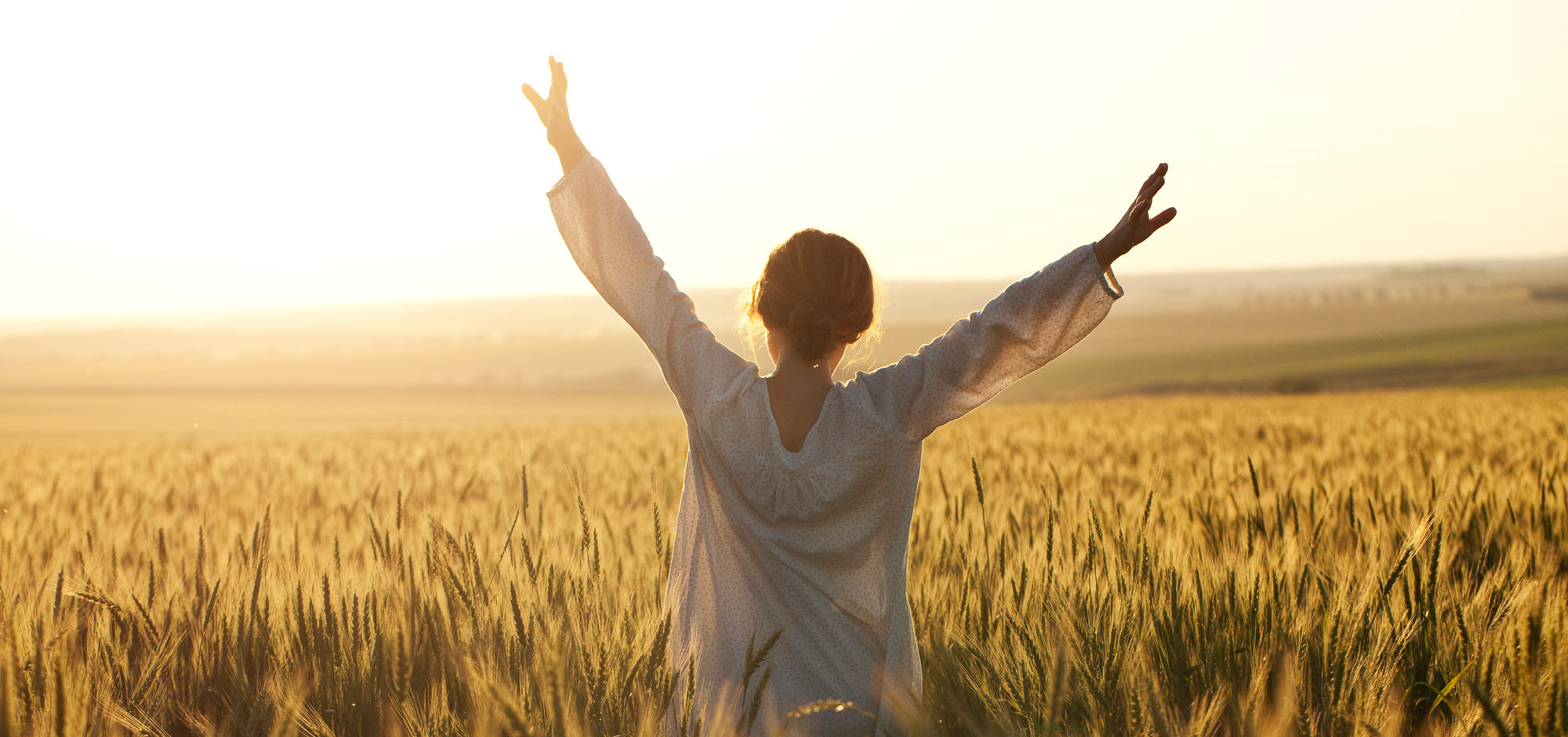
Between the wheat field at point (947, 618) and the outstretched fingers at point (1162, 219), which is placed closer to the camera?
the wheat field at point (947, 618)

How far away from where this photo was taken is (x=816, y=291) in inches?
73.8

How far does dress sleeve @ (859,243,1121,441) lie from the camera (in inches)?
68.7

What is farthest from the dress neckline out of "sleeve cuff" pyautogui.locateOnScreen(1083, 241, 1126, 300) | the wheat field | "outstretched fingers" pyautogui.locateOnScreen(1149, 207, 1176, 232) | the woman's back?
"outstretched fingers" pyautogui.locateOnScreen(1149, 207, 1176, 232)

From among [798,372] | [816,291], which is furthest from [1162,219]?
[798,372]

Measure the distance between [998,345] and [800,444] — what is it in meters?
0.45

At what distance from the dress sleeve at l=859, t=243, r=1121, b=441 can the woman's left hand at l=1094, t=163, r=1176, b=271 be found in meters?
0.03

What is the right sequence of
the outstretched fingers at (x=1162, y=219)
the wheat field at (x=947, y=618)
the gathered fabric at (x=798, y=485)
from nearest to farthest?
the wheat field at (x=947, y=618) < the outstretched fingers at (x=1162, y=219) < the gathered fabric at (x=798, y=485)

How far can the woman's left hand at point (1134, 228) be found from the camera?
5.70ft

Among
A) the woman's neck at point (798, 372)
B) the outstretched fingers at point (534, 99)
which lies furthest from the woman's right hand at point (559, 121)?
the woman's neck at point (798, 372)

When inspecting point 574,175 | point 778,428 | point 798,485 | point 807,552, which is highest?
point 574,175

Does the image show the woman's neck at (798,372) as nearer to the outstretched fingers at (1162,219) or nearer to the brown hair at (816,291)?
the brown hair at (816,291)

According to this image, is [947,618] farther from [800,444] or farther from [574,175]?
[574,175]

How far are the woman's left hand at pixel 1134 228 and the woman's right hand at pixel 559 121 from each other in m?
1.09

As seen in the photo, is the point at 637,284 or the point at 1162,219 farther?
the point at 637,284
